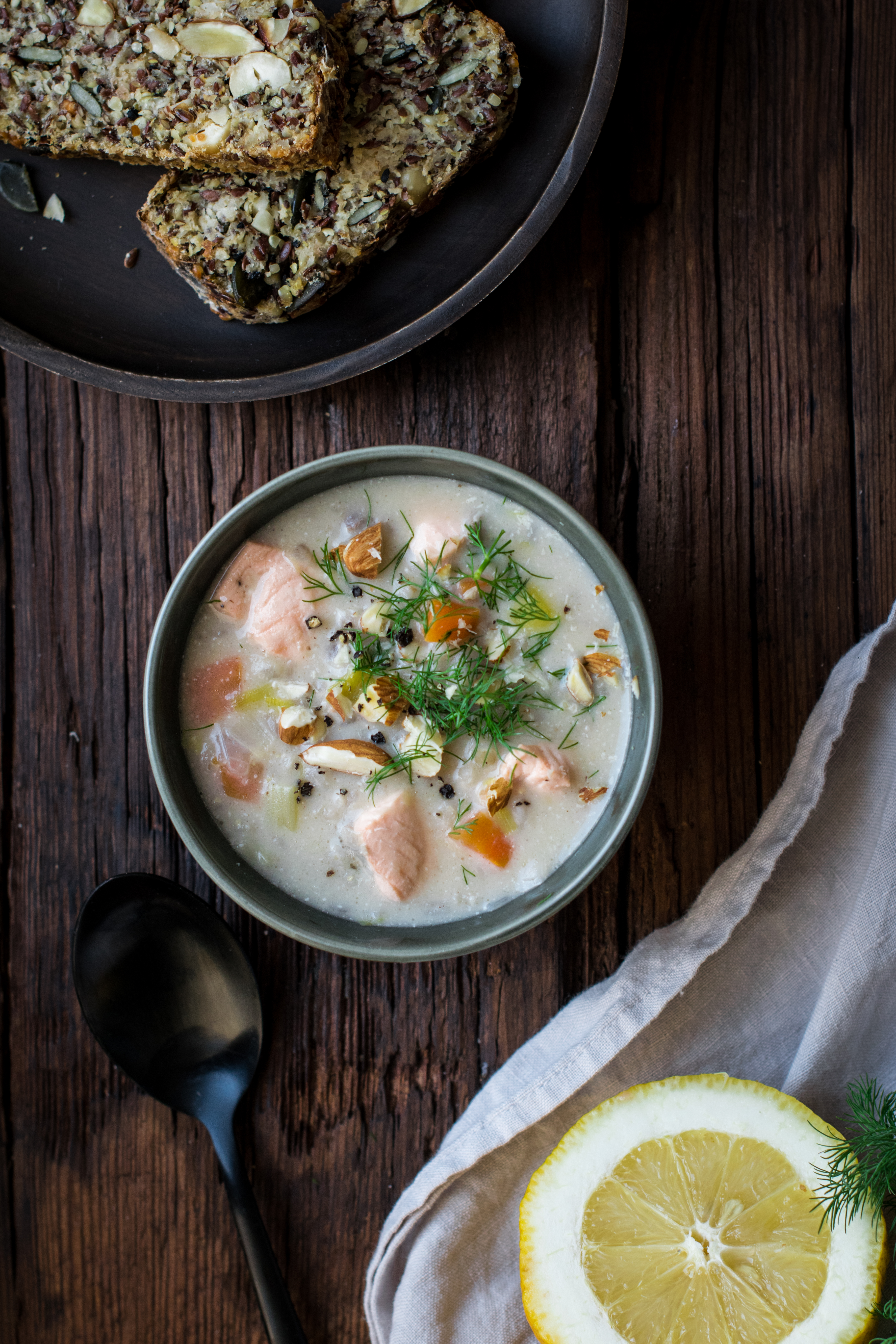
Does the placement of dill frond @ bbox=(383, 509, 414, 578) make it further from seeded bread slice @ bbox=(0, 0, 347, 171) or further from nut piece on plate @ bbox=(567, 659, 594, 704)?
seeded bread slice @ bbox=(0, 0, 347, 171)

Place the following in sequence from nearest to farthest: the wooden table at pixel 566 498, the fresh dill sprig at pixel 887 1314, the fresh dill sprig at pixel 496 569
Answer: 1. the fresh dill sprig at pixel 887 1314
2. the fresh dill sprig at pixel 496 569
3. the wooden table at pixel 566 498

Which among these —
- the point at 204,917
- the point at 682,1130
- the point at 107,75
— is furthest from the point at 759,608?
the point at 107,75

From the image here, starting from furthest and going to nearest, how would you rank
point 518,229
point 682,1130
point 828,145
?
1. point 828,145
2. point 518,229
3. point 682,1130

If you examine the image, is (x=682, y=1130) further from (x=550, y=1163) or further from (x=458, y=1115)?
(x=458, y=1115)

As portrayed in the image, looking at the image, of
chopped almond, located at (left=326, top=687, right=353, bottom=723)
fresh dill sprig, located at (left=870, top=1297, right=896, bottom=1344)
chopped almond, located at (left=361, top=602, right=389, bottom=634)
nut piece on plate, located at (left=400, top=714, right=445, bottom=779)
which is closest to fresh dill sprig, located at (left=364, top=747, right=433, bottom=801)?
nut piece on plate, located at (left=400, top=714, right=445, bottom=779)

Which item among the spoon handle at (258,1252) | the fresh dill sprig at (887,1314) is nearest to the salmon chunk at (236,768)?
the spoon handle at (258,1252)

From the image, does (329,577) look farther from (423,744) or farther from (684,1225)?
(684,1225)

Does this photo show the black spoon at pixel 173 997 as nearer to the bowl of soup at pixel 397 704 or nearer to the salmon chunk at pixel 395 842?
the bowl of soup at pixel 397 704
